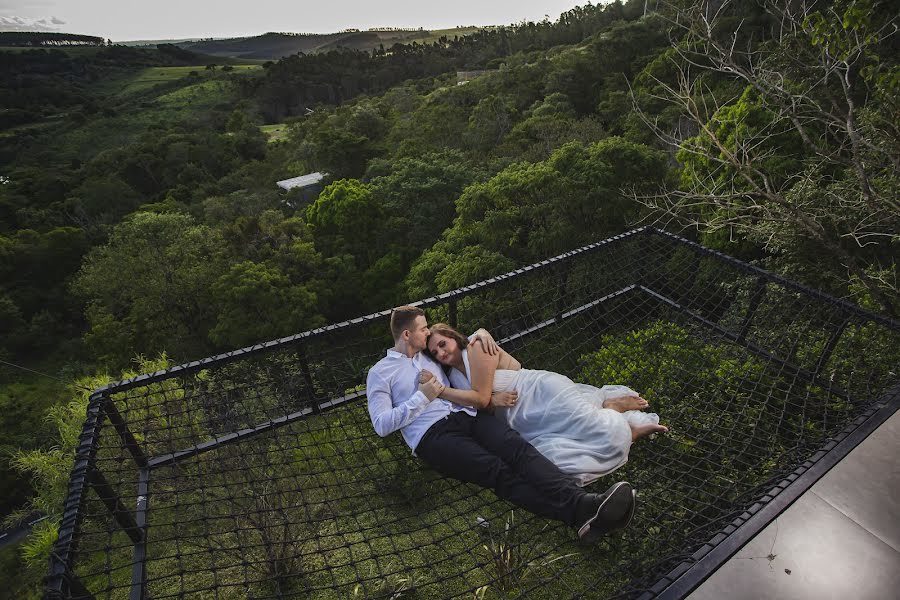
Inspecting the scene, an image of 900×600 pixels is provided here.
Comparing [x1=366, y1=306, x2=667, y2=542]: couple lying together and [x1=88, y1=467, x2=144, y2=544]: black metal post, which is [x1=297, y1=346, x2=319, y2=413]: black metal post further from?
[x1=88, y1=467, x2=144, y2=544]: black metal post

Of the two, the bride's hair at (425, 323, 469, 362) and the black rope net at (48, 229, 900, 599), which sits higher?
the bride's hair at (425, 323, 469, 362)

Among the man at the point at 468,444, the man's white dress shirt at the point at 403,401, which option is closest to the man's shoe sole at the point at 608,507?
the man at the point at 468,444

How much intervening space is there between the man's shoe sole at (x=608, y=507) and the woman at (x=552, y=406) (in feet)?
0.75

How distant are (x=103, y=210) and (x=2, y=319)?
9.48 m

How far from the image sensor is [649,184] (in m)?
9.64

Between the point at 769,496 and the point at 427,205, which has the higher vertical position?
the point at 769,496

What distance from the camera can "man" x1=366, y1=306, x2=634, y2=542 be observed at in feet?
5.53

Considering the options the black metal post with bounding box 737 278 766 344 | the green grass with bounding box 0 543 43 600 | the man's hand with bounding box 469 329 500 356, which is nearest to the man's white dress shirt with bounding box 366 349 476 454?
the man's hand with bounding box 469 329 500 356

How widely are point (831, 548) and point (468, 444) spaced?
1.20m

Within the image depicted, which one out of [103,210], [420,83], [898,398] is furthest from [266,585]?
[420,83]

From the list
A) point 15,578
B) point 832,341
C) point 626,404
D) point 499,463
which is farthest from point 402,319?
point 15,578

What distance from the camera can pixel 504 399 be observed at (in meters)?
2.11

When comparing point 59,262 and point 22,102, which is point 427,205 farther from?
point 22,102

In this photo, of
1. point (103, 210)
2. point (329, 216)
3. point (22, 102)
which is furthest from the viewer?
point (22, 102)
